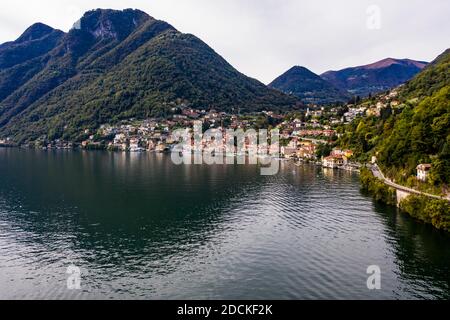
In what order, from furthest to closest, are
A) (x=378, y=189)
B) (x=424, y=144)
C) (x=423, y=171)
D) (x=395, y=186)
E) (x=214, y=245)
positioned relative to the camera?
(x=378, y=189) → (x=395, y=186) → (x=424, y=144) → (x=423, y=171) → (x=214, y=245)

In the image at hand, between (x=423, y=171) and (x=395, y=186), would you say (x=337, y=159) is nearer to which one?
(x=395, y=186)

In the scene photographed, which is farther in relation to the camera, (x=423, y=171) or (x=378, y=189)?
(x=378, y=189)

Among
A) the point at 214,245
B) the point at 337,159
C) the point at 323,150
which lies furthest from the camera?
the point at 323,150

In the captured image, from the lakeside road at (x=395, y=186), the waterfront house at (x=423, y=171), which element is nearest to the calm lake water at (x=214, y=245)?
the lakeside road at (x=395, y=186)

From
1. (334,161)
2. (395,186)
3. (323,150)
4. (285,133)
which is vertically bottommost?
(395,186)

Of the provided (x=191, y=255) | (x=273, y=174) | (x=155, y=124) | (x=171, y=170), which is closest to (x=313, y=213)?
(x=191, y=255)

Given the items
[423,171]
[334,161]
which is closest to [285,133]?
[334,161]
